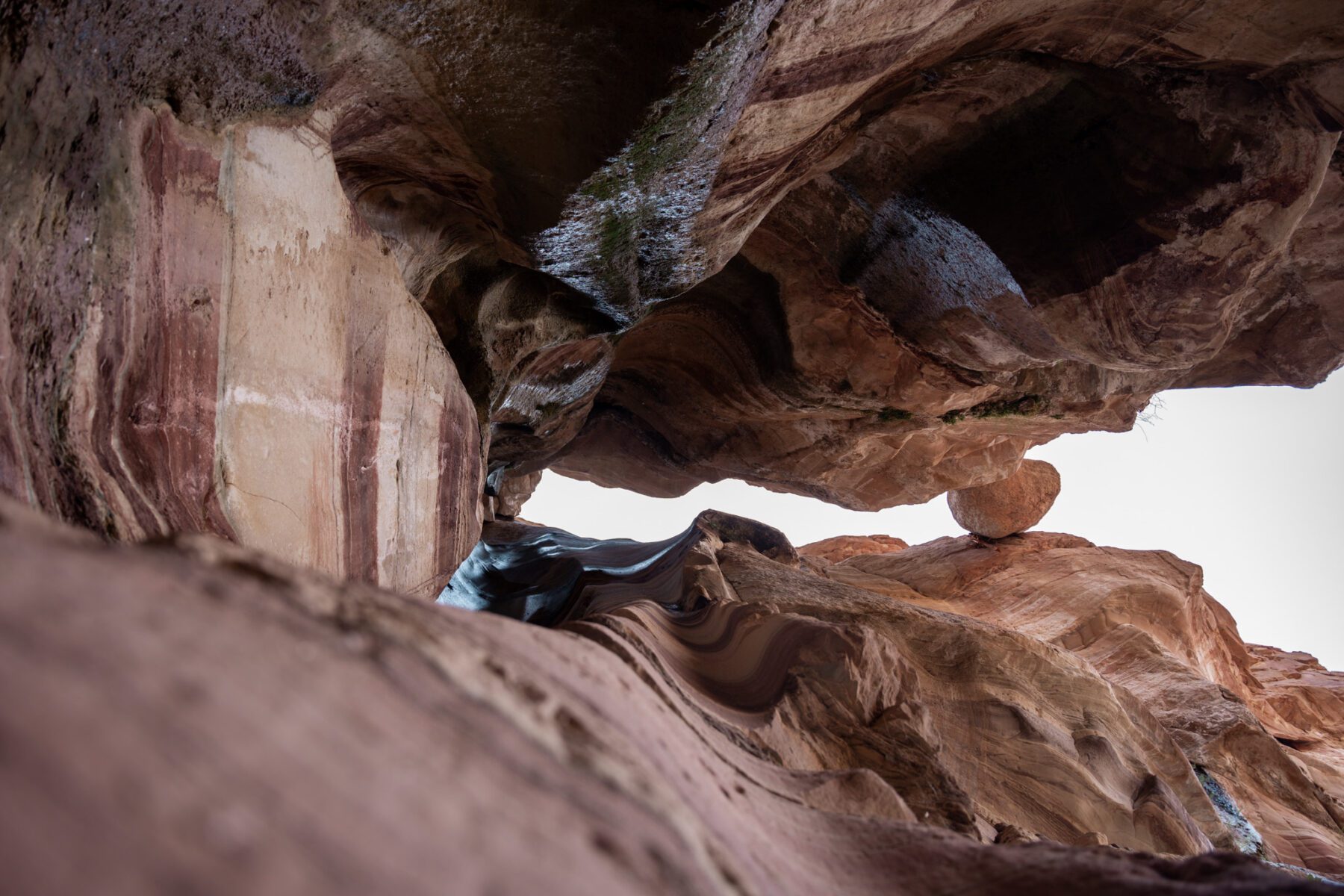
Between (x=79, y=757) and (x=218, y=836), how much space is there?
17 centimetres

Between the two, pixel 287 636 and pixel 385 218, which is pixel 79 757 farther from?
pixel 385 218

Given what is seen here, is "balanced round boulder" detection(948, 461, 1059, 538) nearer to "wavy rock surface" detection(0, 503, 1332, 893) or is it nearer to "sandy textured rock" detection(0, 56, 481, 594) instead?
"sandy textured rock" detection(0, 56, 481, 594)

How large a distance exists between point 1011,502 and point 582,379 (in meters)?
8.44

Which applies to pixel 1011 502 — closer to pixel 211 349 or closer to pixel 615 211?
pixel 615 211

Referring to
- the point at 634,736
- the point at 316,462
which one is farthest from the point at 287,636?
the point at 316,462

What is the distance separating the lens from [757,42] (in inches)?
123

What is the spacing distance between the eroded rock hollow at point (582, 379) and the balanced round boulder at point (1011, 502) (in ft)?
14.1

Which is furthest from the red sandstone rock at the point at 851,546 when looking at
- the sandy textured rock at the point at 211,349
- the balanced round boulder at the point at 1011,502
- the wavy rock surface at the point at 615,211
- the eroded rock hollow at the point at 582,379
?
the sandy textured rock at the point at 211,349

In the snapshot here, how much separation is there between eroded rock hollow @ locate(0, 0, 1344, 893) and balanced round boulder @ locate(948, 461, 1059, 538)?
4.31 meters

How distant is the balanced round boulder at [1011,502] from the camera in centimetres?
1259

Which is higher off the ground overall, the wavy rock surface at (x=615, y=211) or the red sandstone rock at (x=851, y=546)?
the wavy rock surface at (x=615, y=211)

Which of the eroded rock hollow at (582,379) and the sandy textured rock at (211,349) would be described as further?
the sandy textured rock at (211,349)

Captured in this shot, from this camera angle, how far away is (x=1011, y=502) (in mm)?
12602

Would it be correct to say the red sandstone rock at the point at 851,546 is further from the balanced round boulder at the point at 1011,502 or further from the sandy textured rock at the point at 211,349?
the sandy textured rock at the point at 211,349
